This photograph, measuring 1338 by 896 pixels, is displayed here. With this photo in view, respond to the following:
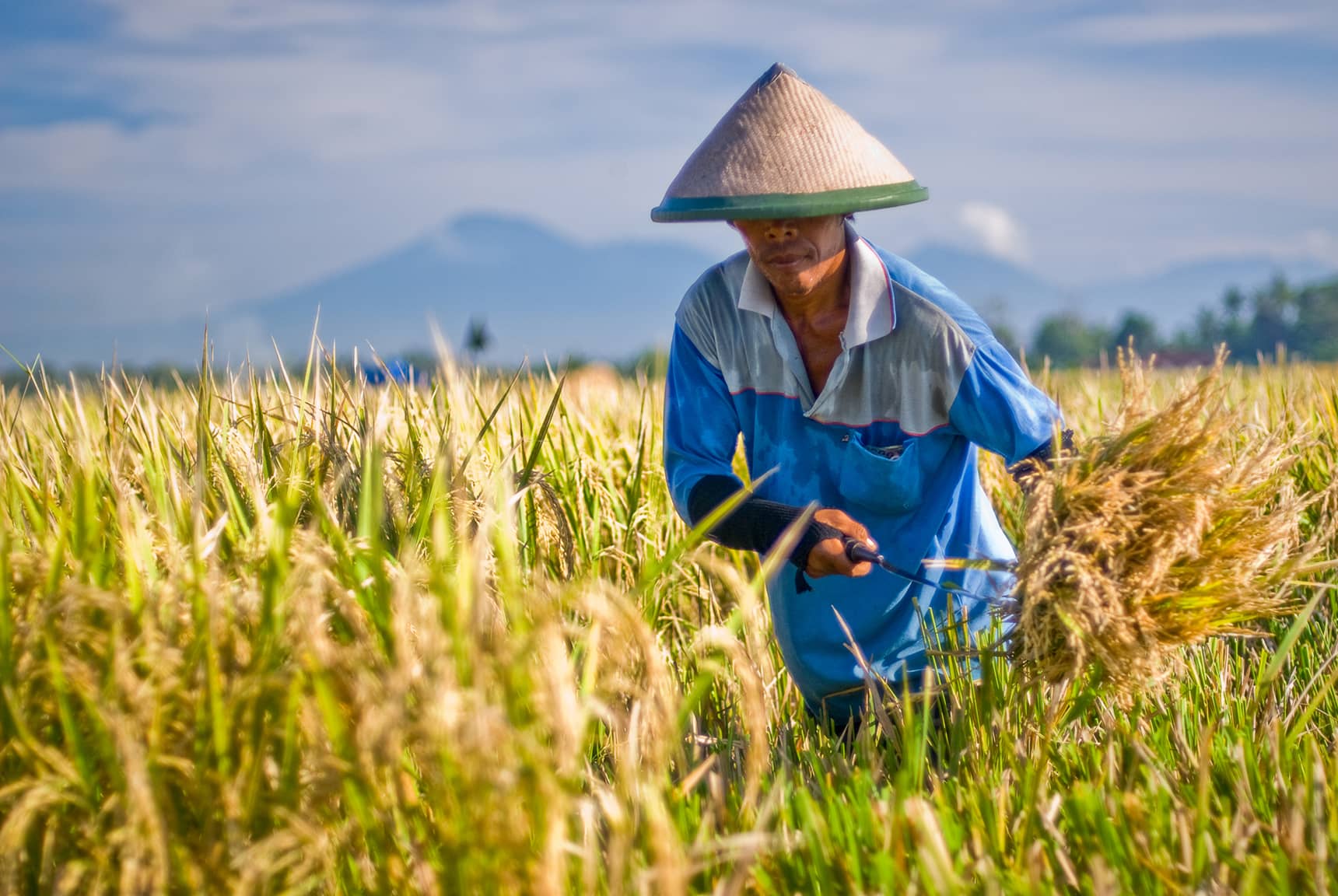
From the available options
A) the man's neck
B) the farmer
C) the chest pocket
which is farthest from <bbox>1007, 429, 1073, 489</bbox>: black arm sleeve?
the man's neck

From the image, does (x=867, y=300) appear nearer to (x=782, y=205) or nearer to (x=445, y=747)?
(x=782, y=205)

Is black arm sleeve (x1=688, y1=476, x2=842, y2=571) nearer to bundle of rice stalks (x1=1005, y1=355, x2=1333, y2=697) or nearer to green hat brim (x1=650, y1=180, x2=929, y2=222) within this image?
Result: bundle of rice stalks (x1=1005, y1=355, x2=1333, y2=697)

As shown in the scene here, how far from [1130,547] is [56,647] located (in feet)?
5.32

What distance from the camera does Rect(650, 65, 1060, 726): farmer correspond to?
2.30 meters

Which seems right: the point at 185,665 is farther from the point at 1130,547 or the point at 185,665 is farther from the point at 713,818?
the point at 1130,547

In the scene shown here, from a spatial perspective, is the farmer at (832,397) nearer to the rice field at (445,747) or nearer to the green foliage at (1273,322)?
the rice field at (445,747)

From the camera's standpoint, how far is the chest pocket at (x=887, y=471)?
8.43 ft

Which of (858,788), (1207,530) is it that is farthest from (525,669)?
(1207,530)

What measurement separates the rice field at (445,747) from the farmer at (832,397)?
13.2 inches

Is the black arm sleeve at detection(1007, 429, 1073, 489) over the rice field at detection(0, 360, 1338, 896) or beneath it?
over

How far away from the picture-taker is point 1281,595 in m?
2.15

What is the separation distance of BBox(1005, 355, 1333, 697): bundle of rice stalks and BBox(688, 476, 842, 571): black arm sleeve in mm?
393

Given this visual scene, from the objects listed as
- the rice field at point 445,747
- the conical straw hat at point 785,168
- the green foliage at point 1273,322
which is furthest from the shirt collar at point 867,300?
the green foliage at point 1273,322

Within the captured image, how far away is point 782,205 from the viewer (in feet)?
7.29
